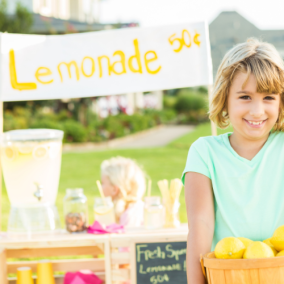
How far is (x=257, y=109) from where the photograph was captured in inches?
52.7

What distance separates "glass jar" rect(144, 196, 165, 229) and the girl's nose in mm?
1224

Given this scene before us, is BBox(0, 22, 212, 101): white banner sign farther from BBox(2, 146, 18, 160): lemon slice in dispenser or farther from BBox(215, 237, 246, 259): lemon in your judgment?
BBox(215, 237, 246, 259): lemon

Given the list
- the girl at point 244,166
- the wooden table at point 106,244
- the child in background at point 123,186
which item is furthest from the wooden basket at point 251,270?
the child in background at point 123,186

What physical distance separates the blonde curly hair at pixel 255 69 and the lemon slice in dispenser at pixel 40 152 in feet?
4.56

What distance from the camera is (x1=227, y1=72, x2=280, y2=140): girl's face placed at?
134 cm

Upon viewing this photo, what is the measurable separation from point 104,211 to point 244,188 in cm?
139

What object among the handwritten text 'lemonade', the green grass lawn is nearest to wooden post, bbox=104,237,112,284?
the handwritten text 'lemonade'

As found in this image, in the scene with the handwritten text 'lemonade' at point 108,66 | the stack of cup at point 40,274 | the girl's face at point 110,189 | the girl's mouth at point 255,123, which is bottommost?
the stack of cup at point 40,274

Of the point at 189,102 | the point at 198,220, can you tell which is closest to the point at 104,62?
the point at 198,220

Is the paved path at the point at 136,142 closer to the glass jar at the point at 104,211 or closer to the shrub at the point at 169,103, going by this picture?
the shrub at the point at 169,103

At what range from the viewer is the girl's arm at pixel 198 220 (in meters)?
1.23

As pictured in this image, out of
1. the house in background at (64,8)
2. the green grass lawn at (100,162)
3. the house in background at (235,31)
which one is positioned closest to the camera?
the green grass lawn at (100,162)

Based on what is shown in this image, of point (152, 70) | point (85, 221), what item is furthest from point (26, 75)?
point (85, 221)

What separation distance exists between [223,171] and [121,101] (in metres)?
14.6
